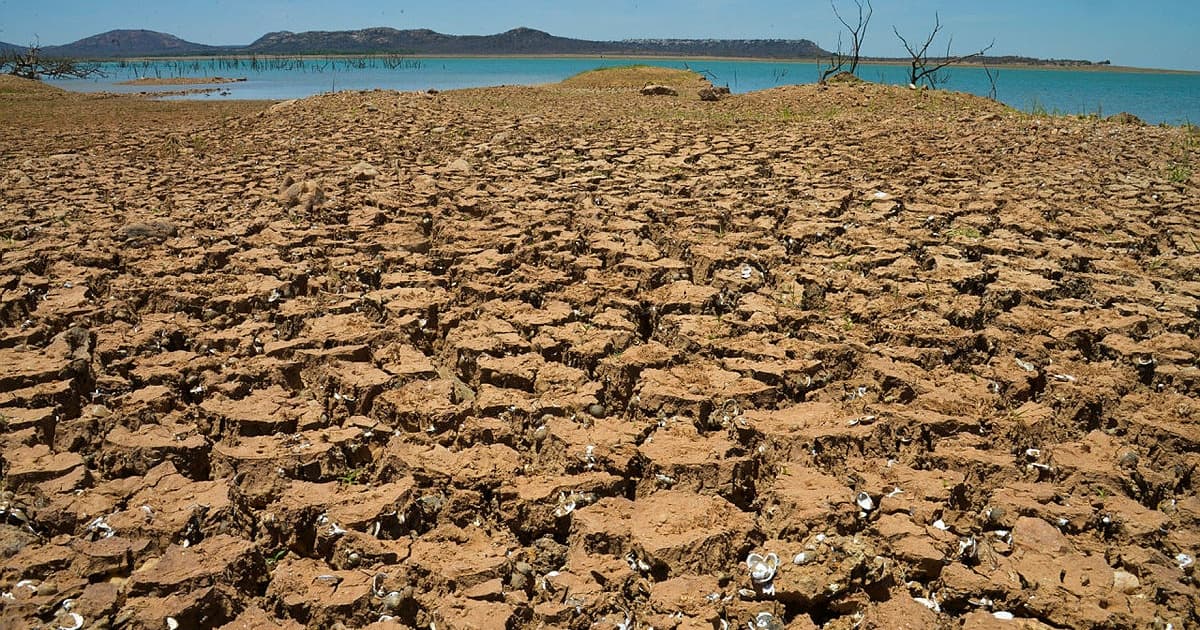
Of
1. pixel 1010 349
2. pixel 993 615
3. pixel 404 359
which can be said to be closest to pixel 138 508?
pixel 404 359

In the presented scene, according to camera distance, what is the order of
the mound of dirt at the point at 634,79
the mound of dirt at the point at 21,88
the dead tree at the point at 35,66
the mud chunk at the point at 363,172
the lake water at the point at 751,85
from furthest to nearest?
the dead tree at the point at 35,66, the lake water at the point at 751,85, the mound of dirt at the point at 634,79, the mound of dirt at the point at 21,88, the mud chunk at the point at 363,172

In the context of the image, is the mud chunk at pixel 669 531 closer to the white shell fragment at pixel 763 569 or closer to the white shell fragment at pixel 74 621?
the white shell fragment at pixel 763 569

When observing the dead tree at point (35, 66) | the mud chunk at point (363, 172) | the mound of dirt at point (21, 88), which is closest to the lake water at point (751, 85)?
the dead tree at point (35, 66)

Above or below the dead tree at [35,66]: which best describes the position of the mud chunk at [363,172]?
below

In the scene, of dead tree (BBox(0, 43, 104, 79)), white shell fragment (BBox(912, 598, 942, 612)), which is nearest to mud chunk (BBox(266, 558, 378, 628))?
white shell fragment (BBox(912, 598, 942, 612))

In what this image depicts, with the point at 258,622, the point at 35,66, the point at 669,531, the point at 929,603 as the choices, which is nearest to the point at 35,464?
the point at 258,622

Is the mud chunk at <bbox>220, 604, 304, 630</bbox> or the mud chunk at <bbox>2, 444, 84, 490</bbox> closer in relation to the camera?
the mud chunk at <bbox>220, 604, 304, 630</bbox>

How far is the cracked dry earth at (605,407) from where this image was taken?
1701 millimetres

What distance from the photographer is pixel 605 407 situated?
2475mm

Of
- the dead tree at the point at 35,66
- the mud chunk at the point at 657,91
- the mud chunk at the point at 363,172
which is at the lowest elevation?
the mud chunk at the point at 363,172

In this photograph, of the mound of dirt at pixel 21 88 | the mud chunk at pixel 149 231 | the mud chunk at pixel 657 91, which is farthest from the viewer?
the mound of dirt at pixel 21 88

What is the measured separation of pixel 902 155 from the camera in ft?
19.7

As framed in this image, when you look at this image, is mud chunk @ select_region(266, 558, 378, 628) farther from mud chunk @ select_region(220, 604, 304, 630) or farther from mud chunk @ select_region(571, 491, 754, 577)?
mud chunk @ select_region(571, 491, 754, 577)

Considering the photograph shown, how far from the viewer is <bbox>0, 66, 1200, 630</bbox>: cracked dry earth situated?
170 centimetres
